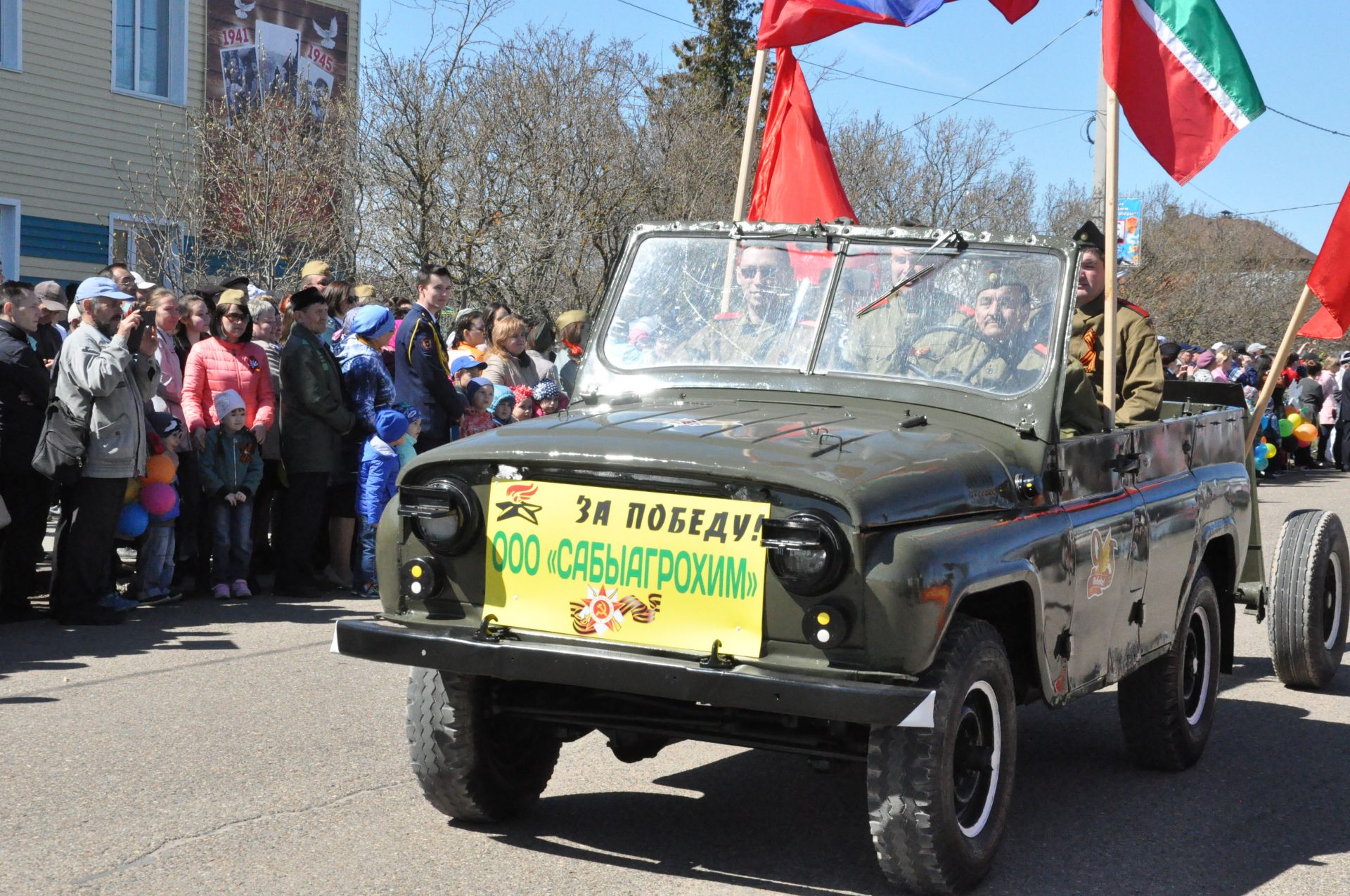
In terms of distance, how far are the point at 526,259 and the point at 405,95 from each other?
2647 millimetres

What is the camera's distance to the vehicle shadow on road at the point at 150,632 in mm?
7727

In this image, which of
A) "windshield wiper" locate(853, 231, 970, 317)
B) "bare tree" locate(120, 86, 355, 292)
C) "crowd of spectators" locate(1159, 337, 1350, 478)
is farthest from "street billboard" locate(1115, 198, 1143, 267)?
"windshield wiper" locate(853, 231, 970, 317)

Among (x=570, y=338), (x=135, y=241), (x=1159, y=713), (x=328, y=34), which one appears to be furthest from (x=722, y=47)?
(x=1159, y=713)

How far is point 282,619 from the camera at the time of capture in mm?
9070

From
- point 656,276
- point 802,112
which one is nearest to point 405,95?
point 802,112

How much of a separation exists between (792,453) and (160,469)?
237 inches

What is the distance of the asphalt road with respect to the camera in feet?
15.2

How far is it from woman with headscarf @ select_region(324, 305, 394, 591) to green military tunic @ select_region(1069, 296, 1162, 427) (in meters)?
4.90

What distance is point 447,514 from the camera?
4.54 metres

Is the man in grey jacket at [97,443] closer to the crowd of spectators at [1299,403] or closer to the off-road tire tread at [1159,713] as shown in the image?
the off-road tire tread at [1159,713]

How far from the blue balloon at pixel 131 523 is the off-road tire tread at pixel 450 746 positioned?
478cm

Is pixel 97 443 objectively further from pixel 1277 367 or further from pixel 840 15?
pixel 1277 367

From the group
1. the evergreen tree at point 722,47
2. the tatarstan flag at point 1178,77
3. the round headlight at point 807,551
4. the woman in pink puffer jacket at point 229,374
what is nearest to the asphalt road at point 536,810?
the round headlight at point 807,551

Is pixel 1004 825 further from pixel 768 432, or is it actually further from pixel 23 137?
pixel 23 137
